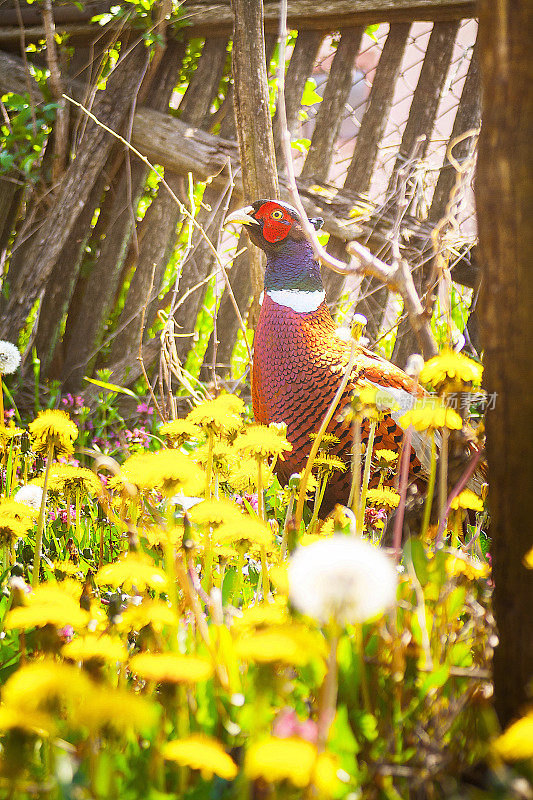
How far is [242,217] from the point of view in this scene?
1.75 m

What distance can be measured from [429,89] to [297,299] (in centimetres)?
129

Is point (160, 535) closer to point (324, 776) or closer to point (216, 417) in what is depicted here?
point (216, 417)

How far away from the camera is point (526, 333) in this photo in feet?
2.23

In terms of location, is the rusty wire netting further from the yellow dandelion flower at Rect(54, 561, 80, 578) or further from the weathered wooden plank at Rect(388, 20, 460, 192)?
the yellow dandelion flower at Rect(54, 561, 80, 578)

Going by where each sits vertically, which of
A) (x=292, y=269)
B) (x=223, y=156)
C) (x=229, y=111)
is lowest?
(x=292, y=269)

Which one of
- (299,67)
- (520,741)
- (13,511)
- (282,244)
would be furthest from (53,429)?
(299,67)

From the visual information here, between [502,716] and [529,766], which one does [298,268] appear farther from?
[529,766]

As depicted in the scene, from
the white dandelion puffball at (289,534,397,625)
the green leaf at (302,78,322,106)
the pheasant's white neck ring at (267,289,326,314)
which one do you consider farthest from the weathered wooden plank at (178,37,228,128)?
the white dandelion puffball at (289,534,397,625)

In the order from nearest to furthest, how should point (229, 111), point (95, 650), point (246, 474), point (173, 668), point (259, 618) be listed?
point (173, 668), point (95, 650), point (259, 618), point (246, 474), point (229, 111)

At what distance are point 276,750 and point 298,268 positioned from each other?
4.83 ft

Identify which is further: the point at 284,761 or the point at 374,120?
the point at 374,120

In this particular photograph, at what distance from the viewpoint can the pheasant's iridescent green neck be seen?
5.93 ft

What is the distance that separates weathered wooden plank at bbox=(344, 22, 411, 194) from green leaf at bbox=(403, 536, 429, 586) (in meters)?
2.06

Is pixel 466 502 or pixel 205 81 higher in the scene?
pixel 205 81
